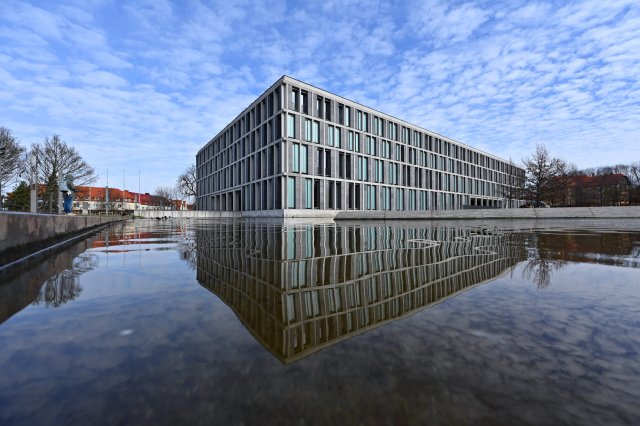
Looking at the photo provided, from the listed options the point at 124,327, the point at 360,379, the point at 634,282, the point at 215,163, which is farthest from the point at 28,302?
the point at 215,163

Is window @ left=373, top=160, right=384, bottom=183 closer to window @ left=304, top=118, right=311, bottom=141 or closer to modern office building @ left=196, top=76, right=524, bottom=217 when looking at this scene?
modern office building @ left=196, top=76, right=524, bottom=217

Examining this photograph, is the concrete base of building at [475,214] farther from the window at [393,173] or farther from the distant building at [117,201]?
the distant building at [117,201]

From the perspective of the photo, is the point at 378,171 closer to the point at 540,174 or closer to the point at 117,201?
the point at 540,174

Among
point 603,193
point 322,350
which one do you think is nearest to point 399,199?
point 603,193

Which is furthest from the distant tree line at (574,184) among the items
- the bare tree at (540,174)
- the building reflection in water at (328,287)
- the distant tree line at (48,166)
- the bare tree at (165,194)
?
the bare tree at (165,194)

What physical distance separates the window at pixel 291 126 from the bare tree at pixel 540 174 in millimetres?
32566

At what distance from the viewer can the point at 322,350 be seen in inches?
71.1

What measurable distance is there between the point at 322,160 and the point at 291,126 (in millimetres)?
6504

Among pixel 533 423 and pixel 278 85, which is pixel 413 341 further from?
pixel 278 85

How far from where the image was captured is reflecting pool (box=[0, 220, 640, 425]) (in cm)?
126

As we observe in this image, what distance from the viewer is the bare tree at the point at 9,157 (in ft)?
112

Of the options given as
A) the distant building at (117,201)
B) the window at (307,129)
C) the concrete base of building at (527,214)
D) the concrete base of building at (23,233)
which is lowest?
the concrete base of building at (23,233)

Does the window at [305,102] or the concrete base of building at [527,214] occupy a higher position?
the window at [305,102]

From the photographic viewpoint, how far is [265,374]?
1513 millimetres
